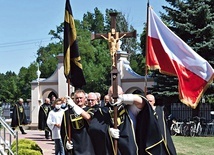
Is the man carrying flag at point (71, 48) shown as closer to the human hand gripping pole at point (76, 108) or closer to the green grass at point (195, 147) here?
the human hand gripping pole at point (76, 108)

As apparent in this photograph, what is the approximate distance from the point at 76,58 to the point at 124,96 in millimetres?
1477

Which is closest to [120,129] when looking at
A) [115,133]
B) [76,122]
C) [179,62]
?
[115,133]

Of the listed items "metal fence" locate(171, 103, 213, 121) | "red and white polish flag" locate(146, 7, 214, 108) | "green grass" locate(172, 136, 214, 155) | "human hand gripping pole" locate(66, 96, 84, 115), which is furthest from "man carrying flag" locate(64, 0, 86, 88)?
"metal fence" locate(171, 103, 213, 121)

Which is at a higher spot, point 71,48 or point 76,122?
point 71,48

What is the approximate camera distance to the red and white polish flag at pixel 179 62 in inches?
279

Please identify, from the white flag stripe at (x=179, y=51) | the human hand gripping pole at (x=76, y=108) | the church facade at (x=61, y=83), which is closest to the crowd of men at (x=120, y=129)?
the human hand gripping pole at (x=76, y=108)

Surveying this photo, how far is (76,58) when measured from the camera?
6.97 m

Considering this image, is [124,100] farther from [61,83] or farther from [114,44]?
[61,83]

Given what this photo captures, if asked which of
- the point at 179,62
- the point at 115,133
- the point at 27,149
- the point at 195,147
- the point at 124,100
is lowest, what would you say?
the point at 195,147

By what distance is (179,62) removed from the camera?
724cm

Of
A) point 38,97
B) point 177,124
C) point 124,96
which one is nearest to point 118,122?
point 124,96

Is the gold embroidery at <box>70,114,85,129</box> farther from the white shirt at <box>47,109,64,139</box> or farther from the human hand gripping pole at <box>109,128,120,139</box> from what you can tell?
the white shirt at <box>47,109,64,139</box>

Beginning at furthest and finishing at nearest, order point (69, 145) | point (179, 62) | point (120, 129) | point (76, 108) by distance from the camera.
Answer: point (179, 62) < point (69, 145) < point (76, 108) < point (120, 129)

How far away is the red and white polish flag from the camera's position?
7.09 metres
